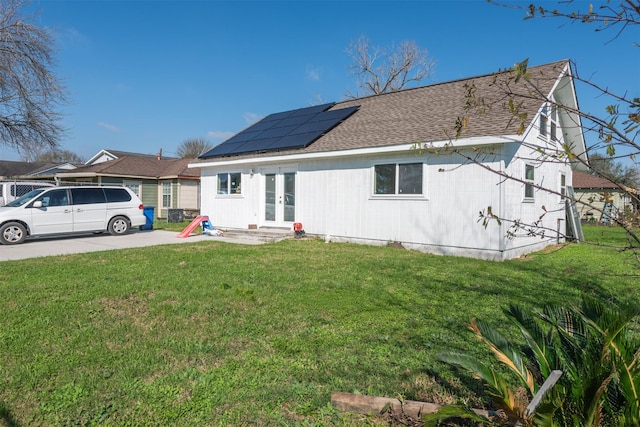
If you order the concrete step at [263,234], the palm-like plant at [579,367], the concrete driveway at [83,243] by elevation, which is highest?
the palm-like plant at [579,367]

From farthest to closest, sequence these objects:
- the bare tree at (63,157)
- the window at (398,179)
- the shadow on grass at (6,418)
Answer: the bare tree at (63,157) → the window at (398,179) → the shadow on grass at (6,418)

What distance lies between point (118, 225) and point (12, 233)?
3.01 meters

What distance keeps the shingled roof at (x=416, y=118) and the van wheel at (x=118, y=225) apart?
4.64m

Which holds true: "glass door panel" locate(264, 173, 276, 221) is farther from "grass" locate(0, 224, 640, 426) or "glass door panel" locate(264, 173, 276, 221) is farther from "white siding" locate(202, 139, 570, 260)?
"grass" locate(0, 224, 640, 426)

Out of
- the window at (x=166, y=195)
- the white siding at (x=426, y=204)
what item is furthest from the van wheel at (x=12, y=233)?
the window at (x=166, y=195)

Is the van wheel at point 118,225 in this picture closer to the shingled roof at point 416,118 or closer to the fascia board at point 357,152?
the fascia board at point 357,152

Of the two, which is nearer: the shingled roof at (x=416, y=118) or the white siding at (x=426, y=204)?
the white siding at (x=426, y=204)

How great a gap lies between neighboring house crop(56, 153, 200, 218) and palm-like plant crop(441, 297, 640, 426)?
22.7m

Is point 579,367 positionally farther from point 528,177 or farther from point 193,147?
point 193,147

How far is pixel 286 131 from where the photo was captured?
15.4 meters

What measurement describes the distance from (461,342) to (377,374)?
120cm

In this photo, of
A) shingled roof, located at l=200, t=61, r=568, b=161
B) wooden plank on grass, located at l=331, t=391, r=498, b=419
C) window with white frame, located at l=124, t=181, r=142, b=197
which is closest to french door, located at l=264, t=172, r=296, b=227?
shingled roof, located at l=200, t=61, r=568, b=161

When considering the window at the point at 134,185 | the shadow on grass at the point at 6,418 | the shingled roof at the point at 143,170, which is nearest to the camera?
the shadow on grass at the point at 6,418

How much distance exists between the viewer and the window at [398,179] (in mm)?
11008
